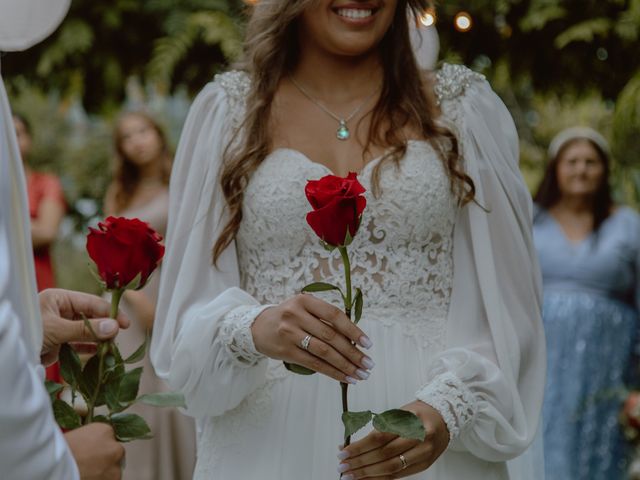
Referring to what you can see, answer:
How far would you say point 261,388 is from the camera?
246cm

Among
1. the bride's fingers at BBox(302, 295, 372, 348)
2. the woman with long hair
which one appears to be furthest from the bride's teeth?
the woman with long hair

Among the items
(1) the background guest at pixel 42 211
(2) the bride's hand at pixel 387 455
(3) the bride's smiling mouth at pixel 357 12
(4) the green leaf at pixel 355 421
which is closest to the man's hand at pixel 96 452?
(4) the green leaf at pixel 355 421

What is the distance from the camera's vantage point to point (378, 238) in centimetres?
247

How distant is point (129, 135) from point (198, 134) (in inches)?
125

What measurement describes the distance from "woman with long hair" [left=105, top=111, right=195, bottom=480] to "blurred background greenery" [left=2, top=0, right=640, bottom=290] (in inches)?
8.2

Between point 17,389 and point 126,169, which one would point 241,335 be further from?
point 126,169

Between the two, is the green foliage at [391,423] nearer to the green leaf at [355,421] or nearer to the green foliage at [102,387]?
the green leaf at [355,421]

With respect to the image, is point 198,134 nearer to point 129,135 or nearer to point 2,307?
point 2,307

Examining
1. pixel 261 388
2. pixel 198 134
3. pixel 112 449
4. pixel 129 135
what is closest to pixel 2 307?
pixel 112 449

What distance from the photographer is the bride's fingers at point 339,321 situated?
6.36ft

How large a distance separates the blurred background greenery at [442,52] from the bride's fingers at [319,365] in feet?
8.09

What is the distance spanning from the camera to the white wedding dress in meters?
2.36

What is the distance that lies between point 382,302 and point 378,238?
0.14 metres

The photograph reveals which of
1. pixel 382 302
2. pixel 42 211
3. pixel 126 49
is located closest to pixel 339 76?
pixel 382 302
